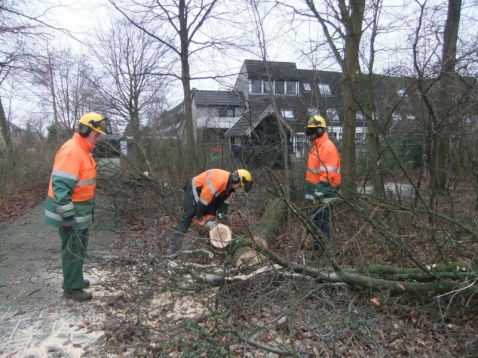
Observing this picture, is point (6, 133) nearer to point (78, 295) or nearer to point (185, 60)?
point (185, 60)

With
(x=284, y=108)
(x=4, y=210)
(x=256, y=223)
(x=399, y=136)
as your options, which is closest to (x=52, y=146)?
(x=4, y=210)

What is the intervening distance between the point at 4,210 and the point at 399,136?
869cm

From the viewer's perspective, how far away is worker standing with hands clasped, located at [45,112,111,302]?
3199 mm

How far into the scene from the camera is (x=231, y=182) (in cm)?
454

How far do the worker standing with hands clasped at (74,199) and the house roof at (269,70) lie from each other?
3.26 metres

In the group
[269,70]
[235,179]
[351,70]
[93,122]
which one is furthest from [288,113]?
[93,122]

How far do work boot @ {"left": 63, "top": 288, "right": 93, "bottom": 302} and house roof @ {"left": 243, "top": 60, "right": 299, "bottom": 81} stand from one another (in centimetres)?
412

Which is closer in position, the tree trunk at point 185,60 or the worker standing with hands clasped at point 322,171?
the worker standing with hands clasped at point 322,171

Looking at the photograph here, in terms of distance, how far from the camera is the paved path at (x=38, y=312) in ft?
9.00

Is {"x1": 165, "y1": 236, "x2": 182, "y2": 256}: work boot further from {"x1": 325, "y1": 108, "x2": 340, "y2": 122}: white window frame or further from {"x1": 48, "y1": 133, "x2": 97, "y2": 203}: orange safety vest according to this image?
{"x1": 325, "y1": 108, "x2": 340, "y2": 122}: white window frame

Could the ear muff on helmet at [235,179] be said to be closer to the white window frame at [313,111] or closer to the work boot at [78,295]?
the work boot at [78,295]

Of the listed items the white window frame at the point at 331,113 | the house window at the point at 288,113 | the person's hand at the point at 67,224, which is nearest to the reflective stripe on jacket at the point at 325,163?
the person's hand at the point at 67,224

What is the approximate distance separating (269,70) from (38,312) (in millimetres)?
4904

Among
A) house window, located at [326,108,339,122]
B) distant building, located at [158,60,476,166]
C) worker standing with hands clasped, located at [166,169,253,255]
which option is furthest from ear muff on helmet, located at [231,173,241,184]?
house window, located at [326,108,339,122]
